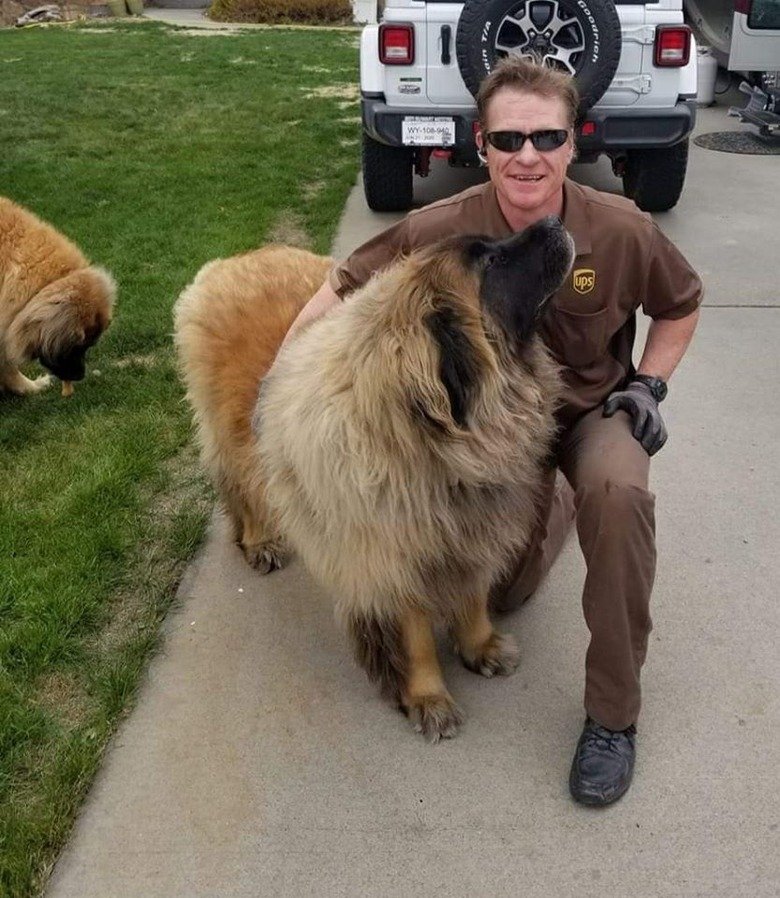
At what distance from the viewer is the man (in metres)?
2.37

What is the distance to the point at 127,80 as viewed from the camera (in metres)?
14.0

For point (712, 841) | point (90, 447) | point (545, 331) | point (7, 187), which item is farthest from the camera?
point (7, 187)

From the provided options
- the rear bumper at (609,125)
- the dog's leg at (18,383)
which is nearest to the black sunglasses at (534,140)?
the dog's leg at (18,383)

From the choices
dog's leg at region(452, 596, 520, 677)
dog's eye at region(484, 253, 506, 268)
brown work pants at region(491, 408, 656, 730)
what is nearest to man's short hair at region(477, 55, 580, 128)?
dog's eye at region(484, 253, 506, 268)

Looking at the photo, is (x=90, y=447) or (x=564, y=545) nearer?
(x=564, y=545)

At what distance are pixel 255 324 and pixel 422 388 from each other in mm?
1260

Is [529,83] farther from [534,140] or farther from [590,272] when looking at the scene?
[590,272]

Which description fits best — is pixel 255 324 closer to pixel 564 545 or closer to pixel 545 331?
pixel 545 331

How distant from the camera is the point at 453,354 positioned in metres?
2.07

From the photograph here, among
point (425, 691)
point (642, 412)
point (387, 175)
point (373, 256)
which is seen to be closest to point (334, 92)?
point (387, 175)

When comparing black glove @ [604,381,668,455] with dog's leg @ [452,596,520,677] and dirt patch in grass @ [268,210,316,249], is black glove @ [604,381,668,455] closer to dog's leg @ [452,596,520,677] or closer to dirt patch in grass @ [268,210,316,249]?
dog's leg @ [452,596,520,677]

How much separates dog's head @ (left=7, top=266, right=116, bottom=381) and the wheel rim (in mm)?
3220

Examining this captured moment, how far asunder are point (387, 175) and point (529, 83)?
A: 4720 millimetres

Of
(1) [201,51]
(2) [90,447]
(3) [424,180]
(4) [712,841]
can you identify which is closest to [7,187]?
(3) [424,180]
